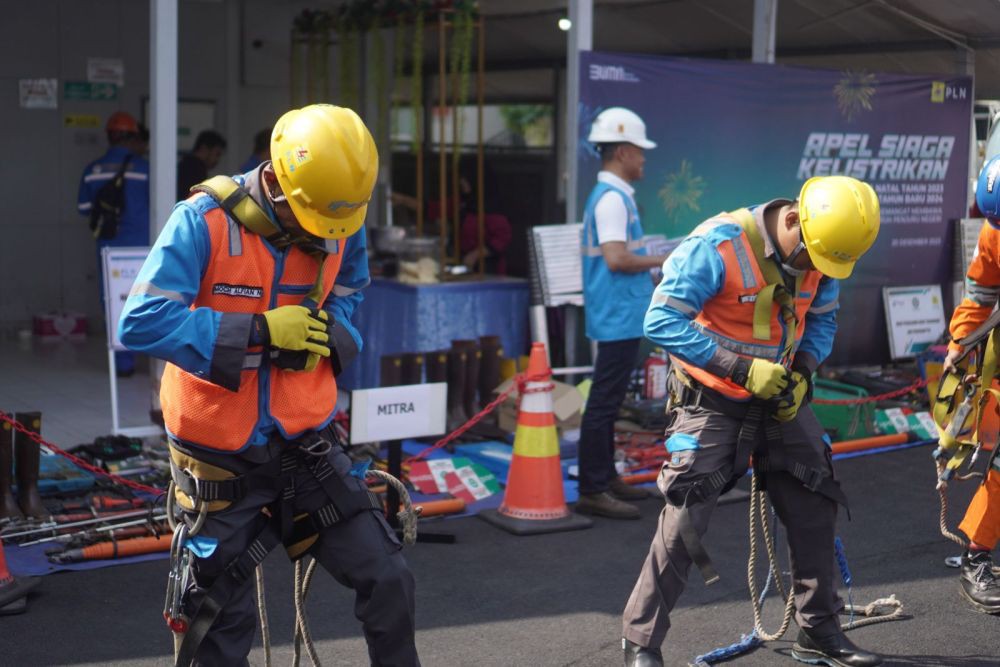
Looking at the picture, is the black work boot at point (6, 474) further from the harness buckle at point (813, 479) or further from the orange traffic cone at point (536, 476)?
the harness buckle at point (813, 479)

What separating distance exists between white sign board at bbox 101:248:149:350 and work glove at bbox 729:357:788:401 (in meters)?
4.71

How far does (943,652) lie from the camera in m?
5.39

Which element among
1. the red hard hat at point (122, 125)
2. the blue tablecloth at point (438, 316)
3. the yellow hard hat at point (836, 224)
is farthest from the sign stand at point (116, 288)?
the yellow hard hat at point (836, 224)

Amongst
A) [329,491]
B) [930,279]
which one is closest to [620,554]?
[329,491]

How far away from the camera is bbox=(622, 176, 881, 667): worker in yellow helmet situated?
4754 millimetres

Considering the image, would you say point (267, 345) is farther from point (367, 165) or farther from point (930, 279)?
point (930, 279)

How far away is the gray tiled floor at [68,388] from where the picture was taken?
8984 mm

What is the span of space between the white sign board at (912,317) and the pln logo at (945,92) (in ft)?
5.44

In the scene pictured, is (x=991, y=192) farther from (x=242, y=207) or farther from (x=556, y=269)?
(x=556, y=269)

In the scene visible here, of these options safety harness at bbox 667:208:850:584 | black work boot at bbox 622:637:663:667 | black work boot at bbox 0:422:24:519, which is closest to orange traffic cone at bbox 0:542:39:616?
black work boot at bbox 0:422:24:519

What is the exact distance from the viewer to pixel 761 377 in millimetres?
4711

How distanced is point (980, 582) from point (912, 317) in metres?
5.78

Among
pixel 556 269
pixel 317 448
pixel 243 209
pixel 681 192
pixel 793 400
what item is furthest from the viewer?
pixel 681 192

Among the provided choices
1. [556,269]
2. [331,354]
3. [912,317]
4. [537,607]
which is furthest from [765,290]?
[912,317]
